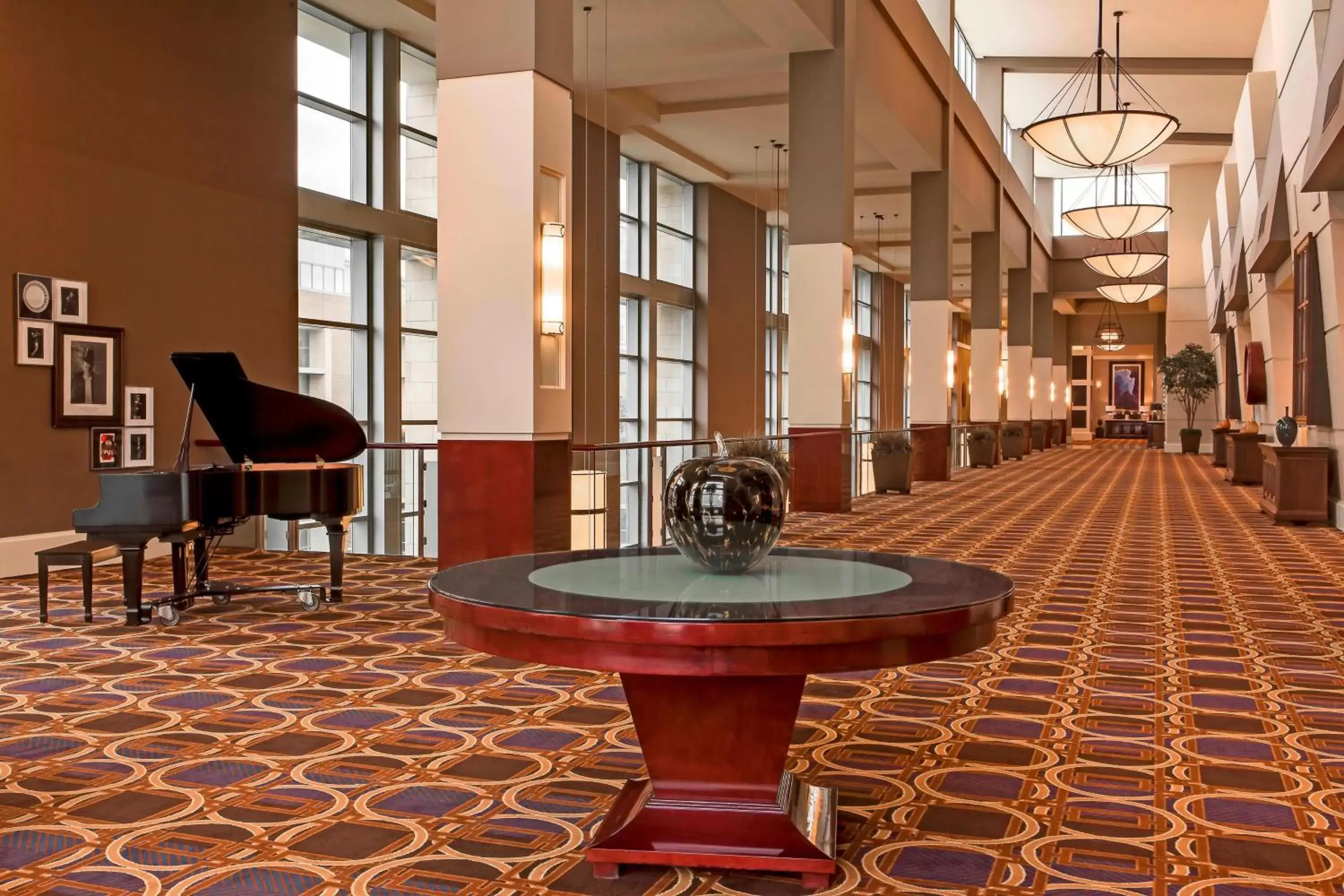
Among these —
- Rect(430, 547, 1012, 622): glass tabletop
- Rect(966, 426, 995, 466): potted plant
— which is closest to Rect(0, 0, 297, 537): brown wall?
Rect(430, 547, 1012, 622): glass tabletop

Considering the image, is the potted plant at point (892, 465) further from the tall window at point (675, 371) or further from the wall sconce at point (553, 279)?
the wall sconce at point (553, 279)

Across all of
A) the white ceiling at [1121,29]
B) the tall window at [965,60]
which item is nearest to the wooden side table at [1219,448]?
the white ceiling at [1121,29]

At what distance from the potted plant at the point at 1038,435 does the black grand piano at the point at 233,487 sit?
23876mm

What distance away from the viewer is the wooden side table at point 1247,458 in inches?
669

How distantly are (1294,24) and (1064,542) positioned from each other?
20.0 ft

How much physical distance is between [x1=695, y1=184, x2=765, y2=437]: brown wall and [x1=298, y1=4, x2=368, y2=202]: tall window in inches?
341

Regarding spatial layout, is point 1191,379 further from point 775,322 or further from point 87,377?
point 87,377

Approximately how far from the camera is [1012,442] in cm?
2502

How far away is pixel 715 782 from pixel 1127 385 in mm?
43791

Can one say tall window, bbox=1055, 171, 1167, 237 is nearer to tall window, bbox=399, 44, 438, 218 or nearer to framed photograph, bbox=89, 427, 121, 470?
tall window, bbox=399, 44, 438, 218

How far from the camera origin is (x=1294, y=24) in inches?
463

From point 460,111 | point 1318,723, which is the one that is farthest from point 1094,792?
point 460,111

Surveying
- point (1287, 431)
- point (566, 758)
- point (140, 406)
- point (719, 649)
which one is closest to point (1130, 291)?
point (1287, 431)

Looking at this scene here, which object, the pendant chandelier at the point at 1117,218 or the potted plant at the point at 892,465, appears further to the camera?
the pendant chandelier at the point at 1117,218
